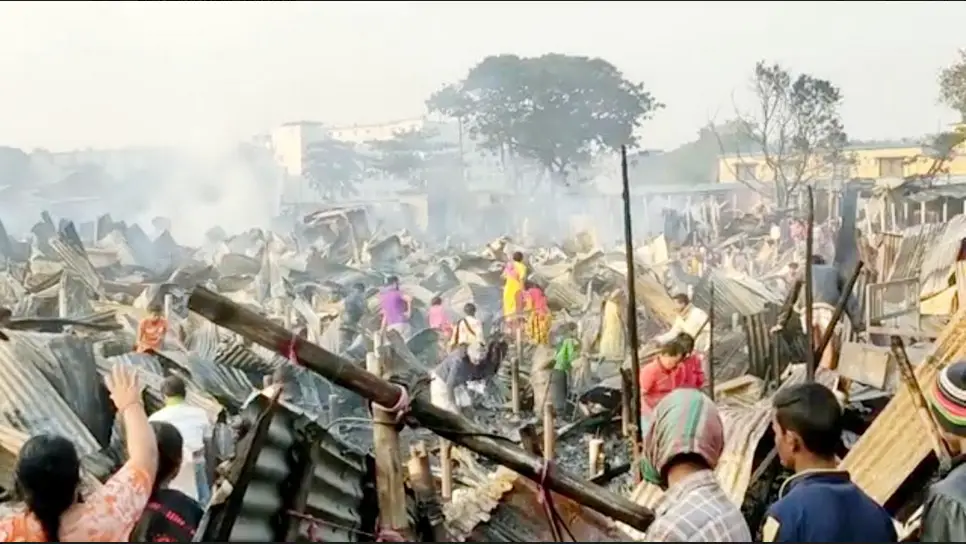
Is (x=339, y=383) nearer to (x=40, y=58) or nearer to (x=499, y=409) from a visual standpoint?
(x=499, y=409)

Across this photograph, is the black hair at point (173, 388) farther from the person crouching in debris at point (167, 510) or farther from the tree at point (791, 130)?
the tree at point (791, 130)

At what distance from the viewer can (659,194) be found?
316cm

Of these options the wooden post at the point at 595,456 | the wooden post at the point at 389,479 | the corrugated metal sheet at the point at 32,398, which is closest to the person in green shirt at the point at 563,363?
the wooden post at the point at 595,456

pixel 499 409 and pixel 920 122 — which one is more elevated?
pixel 920 122

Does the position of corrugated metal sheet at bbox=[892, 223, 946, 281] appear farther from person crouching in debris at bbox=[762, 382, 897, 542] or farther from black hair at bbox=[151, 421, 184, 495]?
black hair at bbox=[151, 421, 184, 495]

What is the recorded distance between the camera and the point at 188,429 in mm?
2680

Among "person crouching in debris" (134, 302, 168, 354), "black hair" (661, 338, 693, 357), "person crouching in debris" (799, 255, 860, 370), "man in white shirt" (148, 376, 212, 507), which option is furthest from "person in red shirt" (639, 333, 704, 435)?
"person crouching in debris" (134, 302, 168, 354)

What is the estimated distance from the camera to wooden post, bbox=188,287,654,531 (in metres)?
2.21

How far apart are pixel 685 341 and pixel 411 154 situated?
3.20 ft

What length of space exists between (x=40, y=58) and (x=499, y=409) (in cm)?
154

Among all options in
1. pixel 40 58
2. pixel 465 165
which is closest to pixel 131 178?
pixel 40 58

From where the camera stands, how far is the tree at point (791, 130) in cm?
314

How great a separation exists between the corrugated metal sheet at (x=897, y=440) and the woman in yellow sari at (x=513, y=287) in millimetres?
1009

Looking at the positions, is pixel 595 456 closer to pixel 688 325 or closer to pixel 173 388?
pixel 688 325
